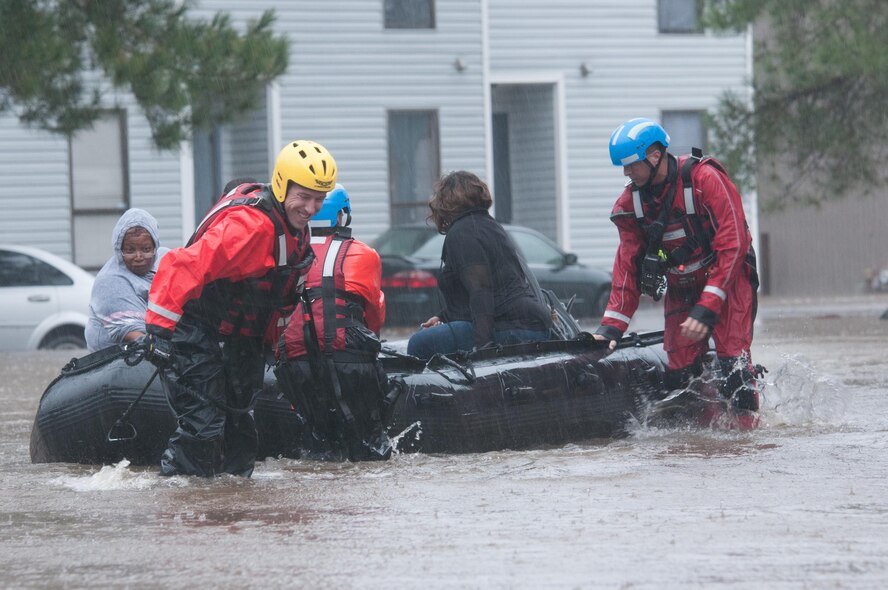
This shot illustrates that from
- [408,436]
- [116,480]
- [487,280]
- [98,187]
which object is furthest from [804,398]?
[98,187]

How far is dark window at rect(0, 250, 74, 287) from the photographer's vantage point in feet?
57.3

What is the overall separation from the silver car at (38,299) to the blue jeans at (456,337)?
9039mm

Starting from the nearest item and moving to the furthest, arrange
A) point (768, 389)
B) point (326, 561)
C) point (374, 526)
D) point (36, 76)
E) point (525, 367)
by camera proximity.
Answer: point (326, 561) < point (374, 526) < point (525, 367) < point (768, 389) < point (36, 76)

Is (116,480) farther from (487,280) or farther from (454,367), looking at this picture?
(487,280)

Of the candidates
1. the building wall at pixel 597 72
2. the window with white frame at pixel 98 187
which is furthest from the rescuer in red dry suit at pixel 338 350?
the building wall at pixel 597 72

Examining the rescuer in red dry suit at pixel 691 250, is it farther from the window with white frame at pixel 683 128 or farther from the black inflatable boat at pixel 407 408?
the window with white frame at pixel 683 128

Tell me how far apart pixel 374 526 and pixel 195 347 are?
4.94 ft

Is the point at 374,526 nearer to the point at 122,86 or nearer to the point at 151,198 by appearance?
the point at 122,86

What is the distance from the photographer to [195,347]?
721cm

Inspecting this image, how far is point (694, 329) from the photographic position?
8.40 m

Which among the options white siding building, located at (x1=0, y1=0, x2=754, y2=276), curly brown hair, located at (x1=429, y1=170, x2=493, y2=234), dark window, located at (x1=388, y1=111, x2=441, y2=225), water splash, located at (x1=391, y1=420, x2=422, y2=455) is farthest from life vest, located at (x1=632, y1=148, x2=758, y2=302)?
dark window, located at (x1=388, y1=111, x2=441, y2=225)

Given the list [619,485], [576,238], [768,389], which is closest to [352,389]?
[619,485]

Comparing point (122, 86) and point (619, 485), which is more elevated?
point (122, 86)

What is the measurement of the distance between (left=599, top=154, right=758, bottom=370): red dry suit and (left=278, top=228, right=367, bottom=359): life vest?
5.25 ft
